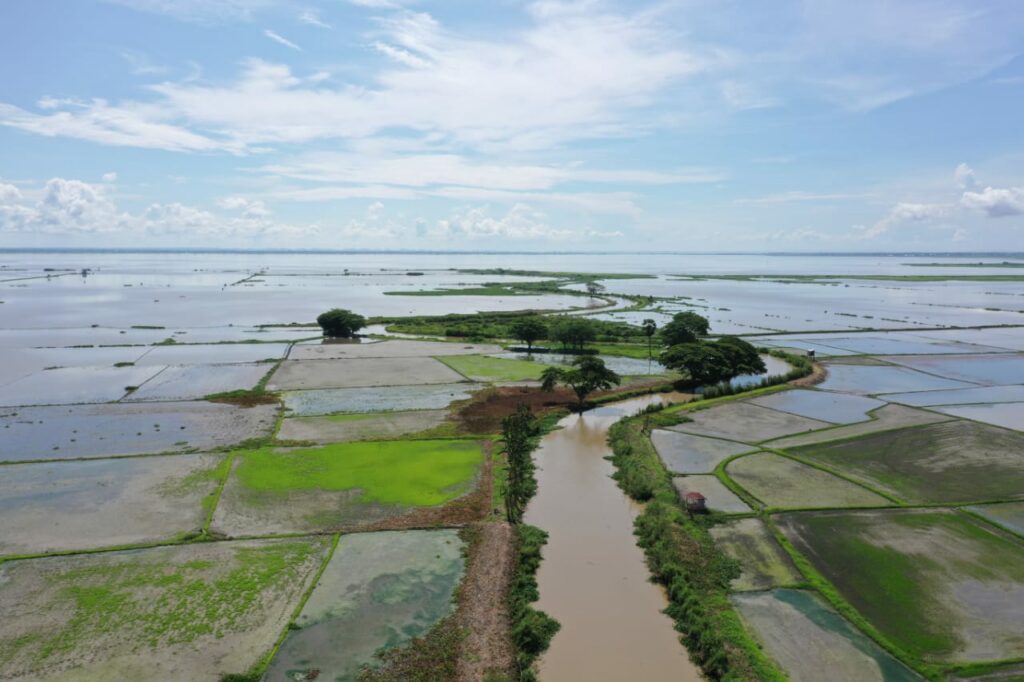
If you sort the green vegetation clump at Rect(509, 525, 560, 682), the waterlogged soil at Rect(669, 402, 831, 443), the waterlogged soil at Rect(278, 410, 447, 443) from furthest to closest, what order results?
the waterlogged soil at Rect(669, 402, 831, 443), the waterlogged soil at Rect(278, 410, 447, 443), the green vegetation clump at Rect(509, 525, 560, 682)

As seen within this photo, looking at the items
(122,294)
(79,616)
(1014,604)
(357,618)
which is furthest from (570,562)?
(122,294)

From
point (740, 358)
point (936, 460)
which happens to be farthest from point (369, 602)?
point (740, 358)

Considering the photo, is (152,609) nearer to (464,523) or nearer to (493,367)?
(464,523)

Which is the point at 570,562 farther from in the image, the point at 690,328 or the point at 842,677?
the point at 690,328

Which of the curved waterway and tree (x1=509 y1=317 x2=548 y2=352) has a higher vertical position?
tree (x1=509 y1=317 x2=548 y2=352)

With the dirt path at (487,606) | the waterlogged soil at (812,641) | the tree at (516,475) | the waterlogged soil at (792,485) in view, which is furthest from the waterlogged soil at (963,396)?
the dirt path at (487,606)

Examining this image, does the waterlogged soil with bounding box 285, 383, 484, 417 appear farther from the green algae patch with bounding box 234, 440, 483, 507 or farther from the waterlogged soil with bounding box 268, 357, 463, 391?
the green algae patch with bounding box 234, 440, 483, 507

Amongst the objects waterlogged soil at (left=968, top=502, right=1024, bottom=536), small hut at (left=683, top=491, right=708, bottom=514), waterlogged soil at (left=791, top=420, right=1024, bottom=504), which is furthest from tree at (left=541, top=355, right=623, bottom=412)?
waterlogged soil at (left=968, top=502, right=1024, bottom=536)
